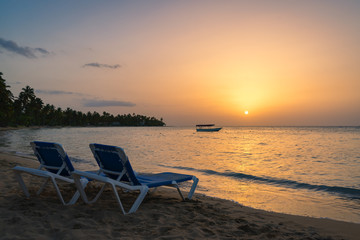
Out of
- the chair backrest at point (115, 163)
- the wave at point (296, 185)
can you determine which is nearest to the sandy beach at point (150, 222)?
the chair backrest at point (115, 163)

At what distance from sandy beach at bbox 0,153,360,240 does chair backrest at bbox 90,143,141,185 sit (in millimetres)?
578

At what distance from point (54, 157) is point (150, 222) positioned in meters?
2.20

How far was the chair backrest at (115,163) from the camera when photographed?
4441 millimetres

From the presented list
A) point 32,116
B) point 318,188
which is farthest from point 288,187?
point 32,116

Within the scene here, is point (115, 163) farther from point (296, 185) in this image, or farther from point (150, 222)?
point (296, 185)

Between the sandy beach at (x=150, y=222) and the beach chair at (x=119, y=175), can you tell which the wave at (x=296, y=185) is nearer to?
the sandy beach at (x=150, y=222)

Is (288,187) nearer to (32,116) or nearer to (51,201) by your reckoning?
(51,201)

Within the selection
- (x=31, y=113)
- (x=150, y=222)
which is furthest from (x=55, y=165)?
(x=31, y=113)

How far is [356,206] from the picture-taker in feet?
22.0

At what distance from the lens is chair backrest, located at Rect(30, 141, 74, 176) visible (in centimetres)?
468

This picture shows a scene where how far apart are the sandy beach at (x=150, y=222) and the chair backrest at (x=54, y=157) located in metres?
0.59

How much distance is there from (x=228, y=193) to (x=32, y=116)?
117 metres

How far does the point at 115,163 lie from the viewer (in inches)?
183

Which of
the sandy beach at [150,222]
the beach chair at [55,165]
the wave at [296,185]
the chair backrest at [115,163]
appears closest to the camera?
the sandy beach at [150,222]
